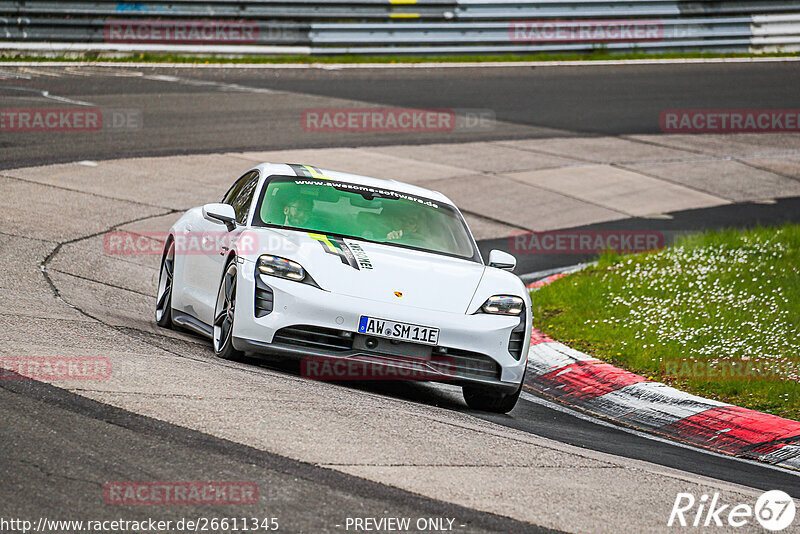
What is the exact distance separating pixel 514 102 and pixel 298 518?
19.8m

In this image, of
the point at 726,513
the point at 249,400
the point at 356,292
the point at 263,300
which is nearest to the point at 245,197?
the point at 263,300

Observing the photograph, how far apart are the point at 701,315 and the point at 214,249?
4.23 metres

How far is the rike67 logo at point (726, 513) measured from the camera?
5.04 meters

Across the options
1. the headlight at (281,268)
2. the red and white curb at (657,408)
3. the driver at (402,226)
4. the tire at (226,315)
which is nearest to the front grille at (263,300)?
the headlight at (281,268)

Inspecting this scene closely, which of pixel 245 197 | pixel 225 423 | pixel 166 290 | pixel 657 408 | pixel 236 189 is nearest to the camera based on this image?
pixel 225 423

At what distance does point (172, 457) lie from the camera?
4930mm

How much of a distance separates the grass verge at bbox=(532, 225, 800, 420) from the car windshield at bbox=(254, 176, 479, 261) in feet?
5.59

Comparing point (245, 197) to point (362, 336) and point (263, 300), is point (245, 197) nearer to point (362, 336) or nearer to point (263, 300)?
point (263, 300)

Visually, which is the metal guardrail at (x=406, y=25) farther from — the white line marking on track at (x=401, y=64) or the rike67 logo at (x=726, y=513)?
the rike67 logo at (x=726, y=513)

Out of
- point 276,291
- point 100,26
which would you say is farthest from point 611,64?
point 276,291

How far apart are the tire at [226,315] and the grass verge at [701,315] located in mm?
3102

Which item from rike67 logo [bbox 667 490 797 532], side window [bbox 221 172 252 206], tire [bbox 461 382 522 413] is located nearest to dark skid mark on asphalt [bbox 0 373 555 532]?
rike67 logo [bbox 667 490 797 532]

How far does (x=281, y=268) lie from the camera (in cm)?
729

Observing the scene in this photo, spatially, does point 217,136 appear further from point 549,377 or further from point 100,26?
point 549,377
